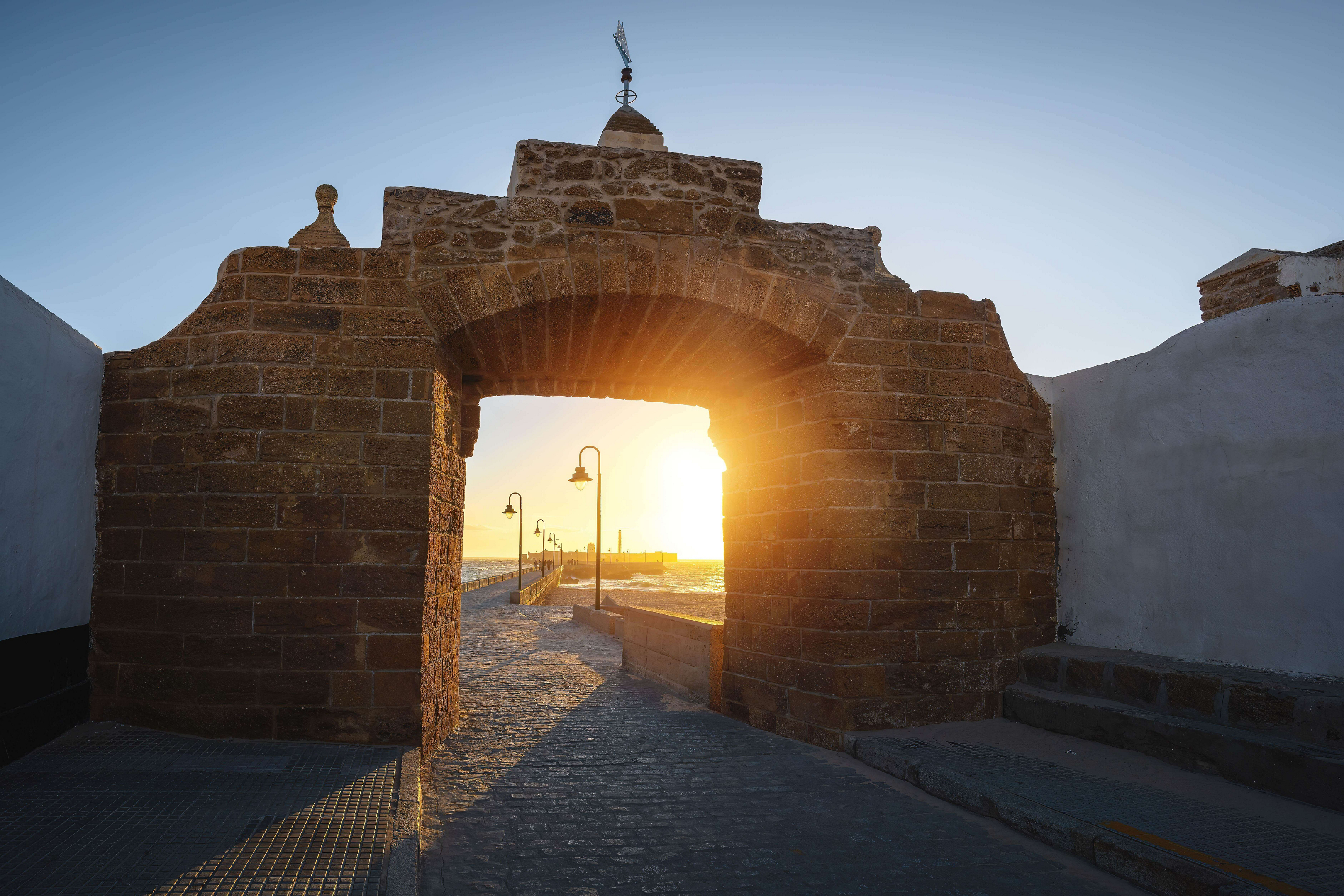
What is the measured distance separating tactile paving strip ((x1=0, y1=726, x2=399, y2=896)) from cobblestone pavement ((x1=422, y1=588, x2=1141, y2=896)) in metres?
0.38

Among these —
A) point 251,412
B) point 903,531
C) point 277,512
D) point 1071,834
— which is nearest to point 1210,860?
point 1071,834

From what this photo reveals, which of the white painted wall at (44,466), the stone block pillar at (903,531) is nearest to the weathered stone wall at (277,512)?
the white painted wall at (44,466)

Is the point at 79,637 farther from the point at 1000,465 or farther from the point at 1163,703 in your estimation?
the point at 1163,703

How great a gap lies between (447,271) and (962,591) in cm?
441

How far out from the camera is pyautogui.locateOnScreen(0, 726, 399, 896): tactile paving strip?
9.56ft

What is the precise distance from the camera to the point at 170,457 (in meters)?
5.02

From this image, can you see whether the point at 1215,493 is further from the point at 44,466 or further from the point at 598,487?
the point at 598,487

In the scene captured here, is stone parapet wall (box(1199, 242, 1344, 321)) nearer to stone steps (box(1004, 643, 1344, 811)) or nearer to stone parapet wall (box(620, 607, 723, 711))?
stone steps (box(1004, 643, 1344, 811))

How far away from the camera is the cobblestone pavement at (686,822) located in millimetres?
3279

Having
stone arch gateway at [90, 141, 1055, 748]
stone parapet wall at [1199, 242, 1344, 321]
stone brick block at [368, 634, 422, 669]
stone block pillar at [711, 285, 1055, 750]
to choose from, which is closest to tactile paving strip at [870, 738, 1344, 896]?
stone block pillar at [711, 285, 1055, 750]

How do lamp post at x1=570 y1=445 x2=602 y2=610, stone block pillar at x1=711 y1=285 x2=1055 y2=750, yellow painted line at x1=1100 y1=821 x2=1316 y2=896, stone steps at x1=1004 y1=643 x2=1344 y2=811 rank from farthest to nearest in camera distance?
lamp post at x1=570 y1=445 x2=602 y2=610
stone block pillar at x1=711 y1=285 x2=1055 y2=750
stone steps at x1=1004 y1=643 x2=1344 y2=811
yellow painted line at x1=1100 y1=821 x2=1316 y2=896

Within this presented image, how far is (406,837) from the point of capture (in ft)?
11.2

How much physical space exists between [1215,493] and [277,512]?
20.5 feet

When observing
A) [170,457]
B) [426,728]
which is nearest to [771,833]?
[426,728]
